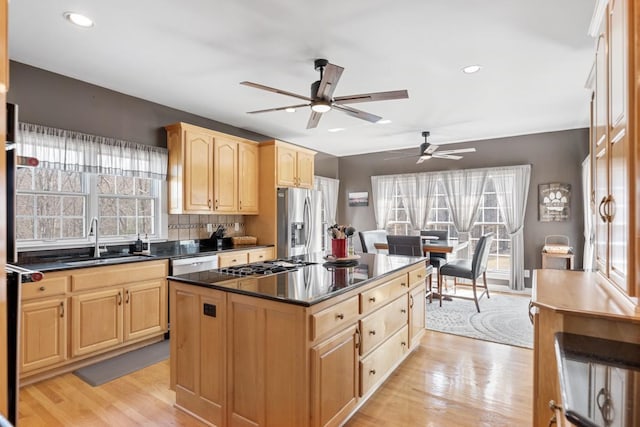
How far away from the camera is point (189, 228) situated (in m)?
4.49

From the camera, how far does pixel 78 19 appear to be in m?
2.32

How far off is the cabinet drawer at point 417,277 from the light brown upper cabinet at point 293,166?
2.52 m

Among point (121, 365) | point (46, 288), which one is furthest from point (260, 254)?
point (46, 288)

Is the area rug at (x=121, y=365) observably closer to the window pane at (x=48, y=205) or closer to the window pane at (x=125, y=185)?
the window pane at (x=48, y=205)

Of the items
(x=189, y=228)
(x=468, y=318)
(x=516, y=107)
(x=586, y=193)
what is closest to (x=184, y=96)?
(x=189, y=228)

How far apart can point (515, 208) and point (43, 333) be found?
6274 mm

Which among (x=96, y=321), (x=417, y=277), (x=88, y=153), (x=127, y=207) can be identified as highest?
(x=88, y=153)

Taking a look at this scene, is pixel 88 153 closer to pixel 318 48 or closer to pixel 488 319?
pixel 318 48

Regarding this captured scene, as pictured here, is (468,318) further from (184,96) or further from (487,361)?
(184,96)

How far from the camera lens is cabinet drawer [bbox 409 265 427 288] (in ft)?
9.97

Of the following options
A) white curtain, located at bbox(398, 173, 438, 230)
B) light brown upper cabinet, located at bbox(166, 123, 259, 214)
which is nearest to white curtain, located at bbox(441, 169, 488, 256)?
white curtain, located at bbox(398, 173, 438, 230)

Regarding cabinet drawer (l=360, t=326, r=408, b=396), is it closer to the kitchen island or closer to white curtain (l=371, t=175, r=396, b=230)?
the kitchen island

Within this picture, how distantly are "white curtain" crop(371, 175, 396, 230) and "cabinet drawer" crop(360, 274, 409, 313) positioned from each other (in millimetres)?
4214

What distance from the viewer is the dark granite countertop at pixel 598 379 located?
2.58ft
